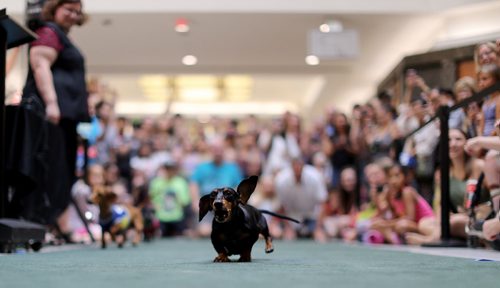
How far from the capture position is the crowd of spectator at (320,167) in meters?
6.02

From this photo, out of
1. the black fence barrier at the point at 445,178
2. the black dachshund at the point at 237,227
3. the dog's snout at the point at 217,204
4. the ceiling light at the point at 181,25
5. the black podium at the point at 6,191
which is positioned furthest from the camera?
the ceiling light at the point at 181,25

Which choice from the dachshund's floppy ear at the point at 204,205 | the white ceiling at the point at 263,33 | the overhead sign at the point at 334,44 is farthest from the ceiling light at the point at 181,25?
the dachshund's floppy ear at the point at 204,205

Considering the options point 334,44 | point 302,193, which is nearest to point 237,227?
point 302,193

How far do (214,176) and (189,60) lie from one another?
4.61 metres

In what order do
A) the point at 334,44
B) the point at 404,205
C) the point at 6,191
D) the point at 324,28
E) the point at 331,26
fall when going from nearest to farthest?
the point at 6,191 < the point at 404,205 < the point at 334,44 < the point at 331,26 < the point at 324,28

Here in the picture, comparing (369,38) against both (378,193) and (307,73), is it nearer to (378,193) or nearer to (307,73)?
(307,73)

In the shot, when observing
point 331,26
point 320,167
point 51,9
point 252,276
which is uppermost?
point 331,26

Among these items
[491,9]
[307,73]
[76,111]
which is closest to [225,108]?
[307,73]

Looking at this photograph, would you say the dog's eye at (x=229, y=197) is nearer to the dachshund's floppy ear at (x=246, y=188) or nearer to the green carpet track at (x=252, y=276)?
the dachshund's floppy ear at (x=246, y=188)

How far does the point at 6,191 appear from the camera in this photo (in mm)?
4820

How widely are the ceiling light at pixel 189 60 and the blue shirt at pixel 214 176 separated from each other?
13.5 ft

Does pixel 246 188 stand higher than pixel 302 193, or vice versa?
pixel 302 193

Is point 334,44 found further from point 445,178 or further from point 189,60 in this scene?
point 445,178

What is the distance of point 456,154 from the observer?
5.64 m
